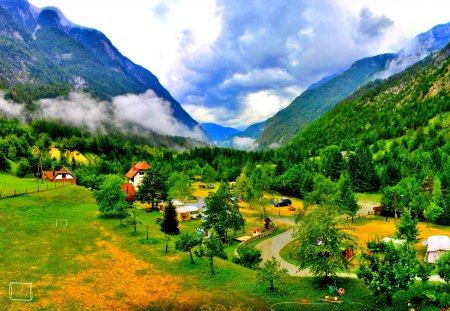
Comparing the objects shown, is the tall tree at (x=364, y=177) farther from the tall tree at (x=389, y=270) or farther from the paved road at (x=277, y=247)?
the tall tree at (x=389, y=270)

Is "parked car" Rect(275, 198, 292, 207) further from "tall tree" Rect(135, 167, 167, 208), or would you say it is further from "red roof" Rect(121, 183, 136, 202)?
"red roof" Rect(121, 183, 136, 202)

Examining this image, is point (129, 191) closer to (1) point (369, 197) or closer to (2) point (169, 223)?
(2) point (169, 223)

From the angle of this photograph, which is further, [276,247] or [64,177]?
[64,177]

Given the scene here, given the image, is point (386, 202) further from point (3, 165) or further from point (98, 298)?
point (3, 165)

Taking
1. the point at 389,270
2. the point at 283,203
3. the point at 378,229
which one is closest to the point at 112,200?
the point at 389,270

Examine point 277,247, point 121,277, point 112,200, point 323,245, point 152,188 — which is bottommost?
point 277,247

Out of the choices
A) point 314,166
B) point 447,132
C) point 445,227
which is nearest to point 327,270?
point 445,227

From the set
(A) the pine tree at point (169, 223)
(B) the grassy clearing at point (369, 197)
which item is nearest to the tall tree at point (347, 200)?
(B) the grassy clearing at point (369, 197)
